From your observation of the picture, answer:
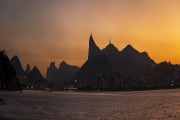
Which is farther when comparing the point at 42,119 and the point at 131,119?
the point at 131,119

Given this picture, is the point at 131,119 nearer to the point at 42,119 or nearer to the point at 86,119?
the point at 86,119

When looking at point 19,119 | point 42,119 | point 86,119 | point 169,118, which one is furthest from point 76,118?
point 169,118

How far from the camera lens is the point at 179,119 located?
69.3 metres

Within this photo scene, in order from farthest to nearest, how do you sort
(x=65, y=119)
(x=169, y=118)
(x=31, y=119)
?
(x=169, y=118) < (x=65, y=119) < (x=31, y=119)

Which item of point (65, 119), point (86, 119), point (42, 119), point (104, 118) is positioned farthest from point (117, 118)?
point (42, 119)

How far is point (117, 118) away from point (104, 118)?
10.0 feet

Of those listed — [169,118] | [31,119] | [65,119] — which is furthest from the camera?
[169,118]

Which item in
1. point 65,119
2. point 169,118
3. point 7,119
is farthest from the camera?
point 169,118

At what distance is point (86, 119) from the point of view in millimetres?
69625

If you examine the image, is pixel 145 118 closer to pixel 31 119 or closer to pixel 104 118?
pixel 104 118

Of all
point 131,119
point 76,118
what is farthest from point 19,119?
point 131,119

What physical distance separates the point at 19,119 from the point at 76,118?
1492 centimetres

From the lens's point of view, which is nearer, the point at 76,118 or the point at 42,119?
Answer: the point at 42,119

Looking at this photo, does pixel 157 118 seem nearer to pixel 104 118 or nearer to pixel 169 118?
pixel 169 118
